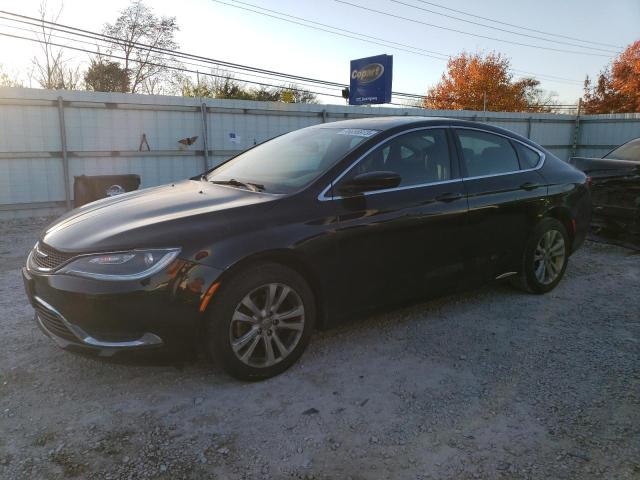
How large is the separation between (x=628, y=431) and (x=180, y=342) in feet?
7.76

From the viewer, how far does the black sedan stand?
8.58 feet

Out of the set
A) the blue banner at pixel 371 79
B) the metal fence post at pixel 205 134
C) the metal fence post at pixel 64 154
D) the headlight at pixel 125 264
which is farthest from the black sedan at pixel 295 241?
the blue banner at pixel 371 79

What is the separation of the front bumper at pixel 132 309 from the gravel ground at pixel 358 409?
0.13 metres

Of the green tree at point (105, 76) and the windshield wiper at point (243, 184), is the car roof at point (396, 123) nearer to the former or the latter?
the windshield wiper at point (243, 184)

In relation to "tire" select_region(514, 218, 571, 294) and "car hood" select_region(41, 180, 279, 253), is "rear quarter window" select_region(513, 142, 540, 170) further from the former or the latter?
"car hood" select_region(41, 180, 279, 253)

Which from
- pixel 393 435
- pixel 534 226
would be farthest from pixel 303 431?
pixel 534 226

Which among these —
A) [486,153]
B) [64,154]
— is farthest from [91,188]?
[486,153]

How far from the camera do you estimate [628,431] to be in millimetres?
2520

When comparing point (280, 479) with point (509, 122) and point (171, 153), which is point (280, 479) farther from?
point (509, 122)

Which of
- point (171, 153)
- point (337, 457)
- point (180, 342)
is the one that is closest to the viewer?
point (337, 457)

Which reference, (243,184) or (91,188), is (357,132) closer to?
(243,184)

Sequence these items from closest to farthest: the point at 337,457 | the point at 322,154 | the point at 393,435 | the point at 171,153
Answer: the point at 337,457
the point at 393,435
the point at 322,154
the point at 171,153

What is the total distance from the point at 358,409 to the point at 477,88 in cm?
3815

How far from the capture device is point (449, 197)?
12.2ft
